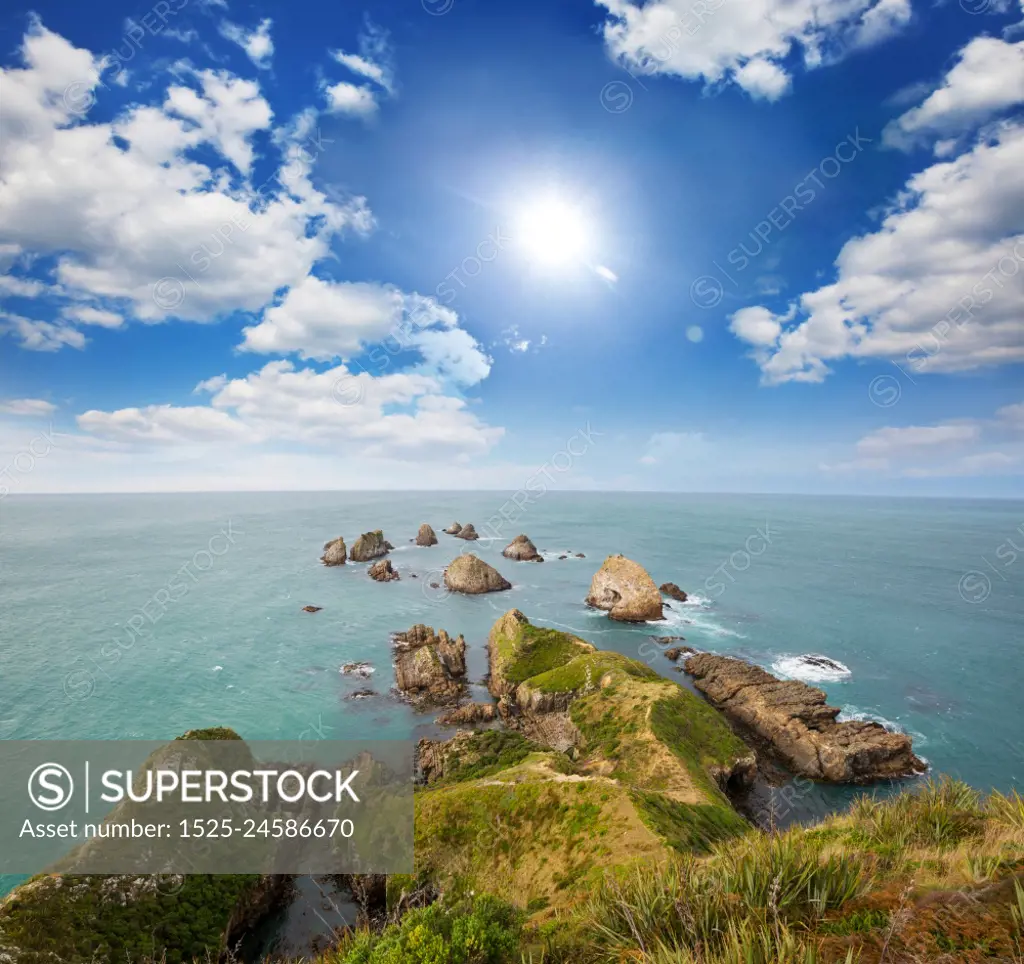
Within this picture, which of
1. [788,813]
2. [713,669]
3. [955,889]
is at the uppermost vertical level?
[955,889]

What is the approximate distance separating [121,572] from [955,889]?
Result: 121 meters

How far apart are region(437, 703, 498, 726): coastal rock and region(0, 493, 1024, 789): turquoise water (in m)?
3.21

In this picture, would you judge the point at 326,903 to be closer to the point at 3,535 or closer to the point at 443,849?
the point at 443,849

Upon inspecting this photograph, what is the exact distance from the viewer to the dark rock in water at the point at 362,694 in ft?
148

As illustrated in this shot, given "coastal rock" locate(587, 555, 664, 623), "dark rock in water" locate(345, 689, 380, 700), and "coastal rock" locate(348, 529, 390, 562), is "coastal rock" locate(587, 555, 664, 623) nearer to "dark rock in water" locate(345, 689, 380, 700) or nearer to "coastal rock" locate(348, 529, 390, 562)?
"dark rock in water" locate(345, 689, 380, 700)

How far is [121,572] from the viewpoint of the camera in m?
94.6

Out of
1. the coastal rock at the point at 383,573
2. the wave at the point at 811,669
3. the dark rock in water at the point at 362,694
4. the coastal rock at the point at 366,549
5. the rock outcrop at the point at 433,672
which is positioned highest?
the coastal rock at the point at 366,549

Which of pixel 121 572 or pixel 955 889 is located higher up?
pixel 955 889

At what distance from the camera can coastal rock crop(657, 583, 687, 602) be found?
75938 millimetres

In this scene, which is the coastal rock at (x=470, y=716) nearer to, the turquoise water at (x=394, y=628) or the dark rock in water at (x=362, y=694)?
the turquoise water at (x=394, y=628)

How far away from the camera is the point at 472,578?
77.5 m

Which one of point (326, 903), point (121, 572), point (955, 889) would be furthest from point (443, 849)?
point (121, 572)

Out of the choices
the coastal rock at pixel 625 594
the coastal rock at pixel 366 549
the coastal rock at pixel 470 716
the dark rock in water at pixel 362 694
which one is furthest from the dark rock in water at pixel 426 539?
the coastal rock at pixel 470 716

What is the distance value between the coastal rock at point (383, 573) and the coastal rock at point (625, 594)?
116ft
